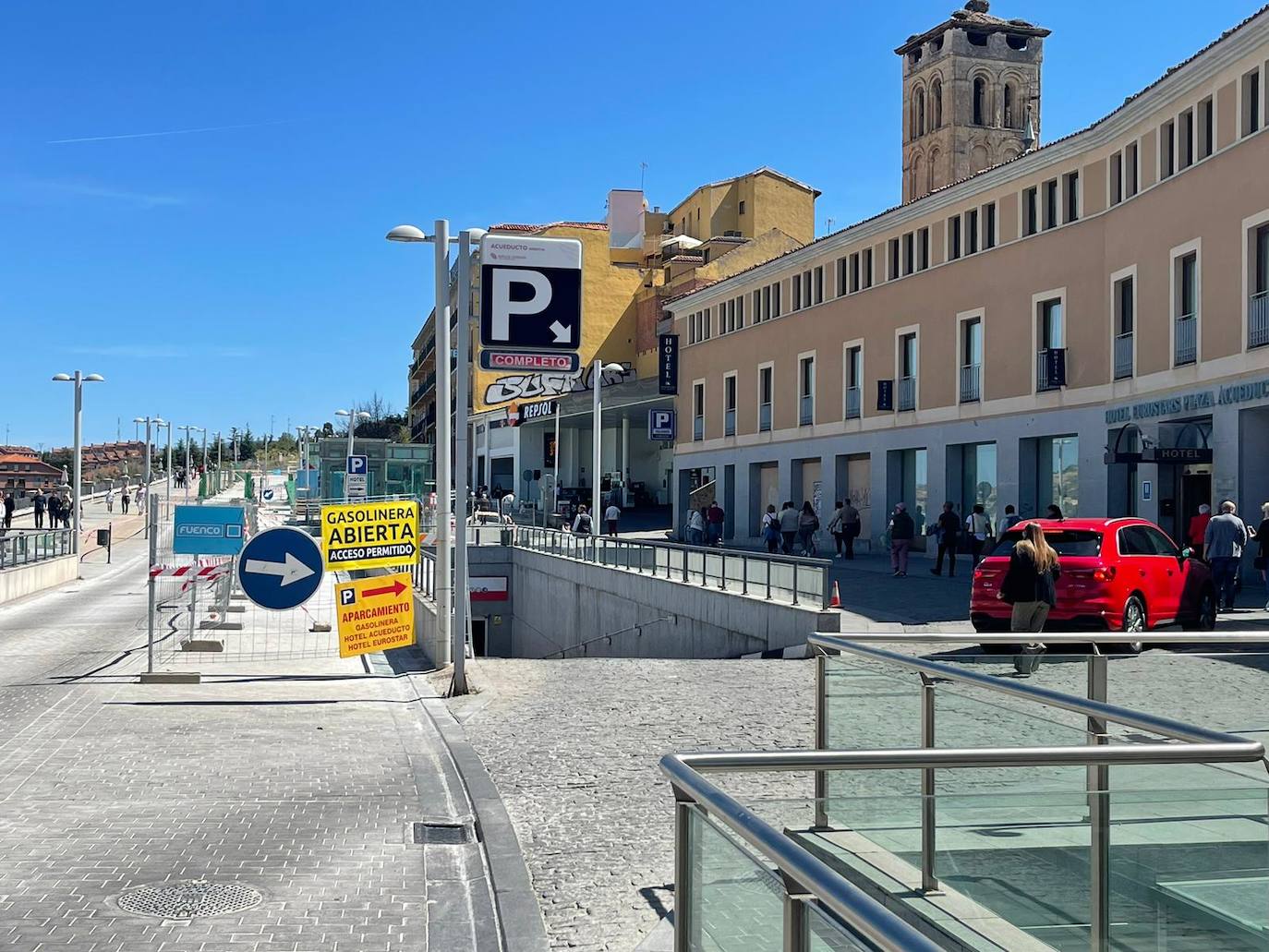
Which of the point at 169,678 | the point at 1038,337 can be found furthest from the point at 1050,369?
the point at 169,678

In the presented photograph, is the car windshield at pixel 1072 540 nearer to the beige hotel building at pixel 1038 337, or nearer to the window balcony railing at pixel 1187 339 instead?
the beige hotel building at pixel 1038 337

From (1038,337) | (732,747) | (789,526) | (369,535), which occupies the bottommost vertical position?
(732,747)

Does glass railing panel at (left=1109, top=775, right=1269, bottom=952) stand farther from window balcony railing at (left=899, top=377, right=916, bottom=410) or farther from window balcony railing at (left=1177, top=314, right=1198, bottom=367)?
window balcony railing at (left=899, top=377, right=916, bottom=410)

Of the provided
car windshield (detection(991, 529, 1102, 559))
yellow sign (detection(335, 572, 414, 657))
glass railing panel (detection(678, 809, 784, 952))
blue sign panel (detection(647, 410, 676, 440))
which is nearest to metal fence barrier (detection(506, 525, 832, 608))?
car windshield (detection(991, 529, 1102, 559))

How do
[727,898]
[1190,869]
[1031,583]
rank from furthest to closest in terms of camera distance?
[1031,583] < [1190,869] < [727,898]

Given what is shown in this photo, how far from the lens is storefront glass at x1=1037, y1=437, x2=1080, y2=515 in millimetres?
30734

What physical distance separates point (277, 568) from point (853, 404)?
28.6m

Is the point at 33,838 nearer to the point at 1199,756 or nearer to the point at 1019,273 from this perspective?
the point at 1199,756

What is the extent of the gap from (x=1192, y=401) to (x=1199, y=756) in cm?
2351

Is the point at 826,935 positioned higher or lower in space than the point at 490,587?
higher

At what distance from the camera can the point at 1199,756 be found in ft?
13.3

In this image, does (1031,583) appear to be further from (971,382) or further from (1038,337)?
(971,382)

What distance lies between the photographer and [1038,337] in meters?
32.2

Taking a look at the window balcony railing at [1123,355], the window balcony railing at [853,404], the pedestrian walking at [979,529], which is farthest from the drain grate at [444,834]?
the window balcony railing at [853,404]
